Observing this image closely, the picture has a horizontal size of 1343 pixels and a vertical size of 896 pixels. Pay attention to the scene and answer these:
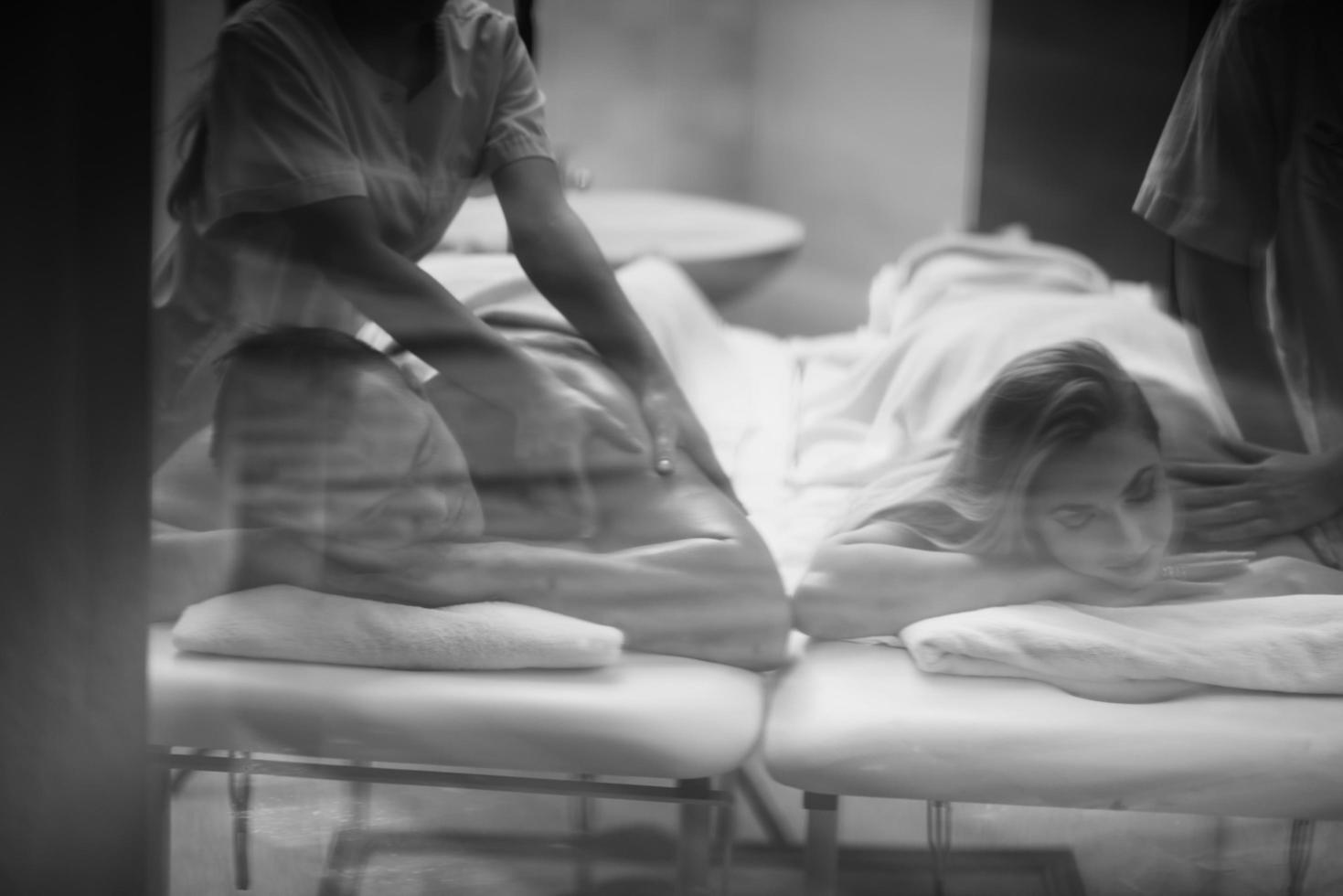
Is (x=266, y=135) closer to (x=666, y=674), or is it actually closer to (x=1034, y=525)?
(x=666, y=674)

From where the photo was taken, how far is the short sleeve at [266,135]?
0.68 m

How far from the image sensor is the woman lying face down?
73cm

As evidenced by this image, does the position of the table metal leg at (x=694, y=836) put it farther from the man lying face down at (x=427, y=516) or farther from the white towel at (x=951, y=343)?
the white towel at (x=951, y=343)

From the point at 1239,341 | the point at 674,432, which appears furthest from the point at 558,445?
the point at 1239,341

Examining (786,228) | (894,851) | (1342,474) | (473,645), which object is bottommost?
(894,851)

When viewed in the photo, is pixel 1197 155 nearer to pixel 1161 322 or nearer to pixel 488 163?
pixel 1161 322

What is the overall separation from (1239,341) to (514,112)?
1.49 ft

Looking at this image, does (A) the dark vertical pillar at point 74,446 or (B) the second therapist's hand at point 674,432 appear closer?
(A) the dark vertical pillar at point 74,446

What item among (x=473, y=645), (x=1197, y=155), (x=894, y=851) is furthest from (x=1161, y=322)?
(x=473, y=645)

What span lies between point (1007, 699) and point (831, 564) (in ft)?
0.44

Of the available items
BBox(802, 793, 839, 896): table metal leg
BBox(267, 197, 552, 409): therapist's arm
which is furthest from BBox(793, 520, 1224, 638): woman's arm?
BBox(267, 197, 552, 409): therapist's arm

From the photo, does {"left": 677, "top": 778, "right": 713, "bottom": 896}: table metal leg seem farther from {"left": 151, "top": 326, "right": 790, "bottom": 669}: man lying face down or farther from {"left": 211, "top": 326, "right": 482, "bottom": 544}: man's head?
{"left": 211, "top": 326, "right": 482, "bottom": 544}: man's head

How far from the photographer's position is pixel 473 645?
75 cm

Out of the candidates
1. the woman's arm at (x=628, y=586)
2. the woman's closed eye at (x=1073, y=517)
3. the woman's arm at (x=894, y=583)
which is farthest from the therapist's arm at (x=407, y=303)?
the woman's closed eye at (x=1073, y=517)
